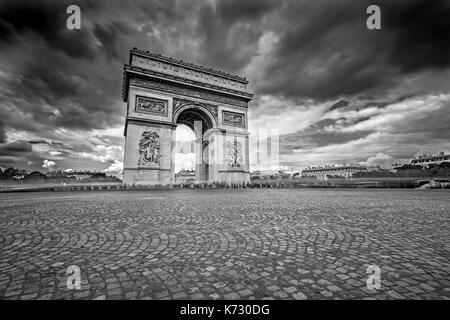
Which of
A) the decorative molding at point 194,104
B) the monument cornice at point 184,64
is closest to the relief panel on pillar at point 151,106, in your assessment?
the decorative molding at point 194,104

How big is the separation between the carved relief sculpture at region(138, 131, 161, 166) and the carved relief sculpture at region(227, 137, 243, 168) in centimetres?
833

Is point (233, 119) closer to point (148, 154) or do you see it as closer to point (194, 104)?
point (194, 104)

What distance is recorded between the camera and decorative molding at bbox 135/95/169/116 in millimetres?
21094

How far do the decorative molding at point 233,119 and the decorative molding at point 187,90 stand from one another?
1371 mm

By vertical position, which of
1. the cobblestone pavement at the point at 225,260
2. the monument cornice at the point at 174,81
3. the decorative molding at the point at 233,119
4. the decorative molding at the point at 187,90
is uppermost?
the monument cornice at the point at 174,81

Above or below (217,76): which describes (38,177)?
below

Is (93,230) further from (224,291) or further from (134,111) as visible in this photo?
(134,111)

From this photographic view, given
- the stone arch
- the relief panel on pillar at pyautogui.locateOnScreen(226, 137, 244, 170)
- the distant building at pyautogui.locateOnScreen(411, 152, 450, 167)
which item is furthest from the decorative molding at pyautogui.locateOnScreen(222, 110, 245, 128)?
the distant building at pyautogui.locateOnScreen(411, 152, 450, 167)

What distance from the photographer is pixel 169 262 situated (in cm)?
227

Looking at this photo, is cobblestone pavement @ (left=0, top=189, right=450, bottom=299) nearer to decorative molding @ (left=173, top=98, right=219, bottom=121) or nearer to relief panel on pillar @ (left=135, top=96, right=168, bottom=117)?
relief panel on pillar @ (left=135, top=96, right=168, bottom=117)

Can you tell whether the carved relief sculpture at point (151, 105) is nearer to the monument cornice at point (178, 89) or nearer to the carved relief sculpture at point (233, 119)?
the monument cornice at point (178, 89)

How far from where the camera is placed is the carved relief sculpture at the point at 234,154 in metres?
25.0
